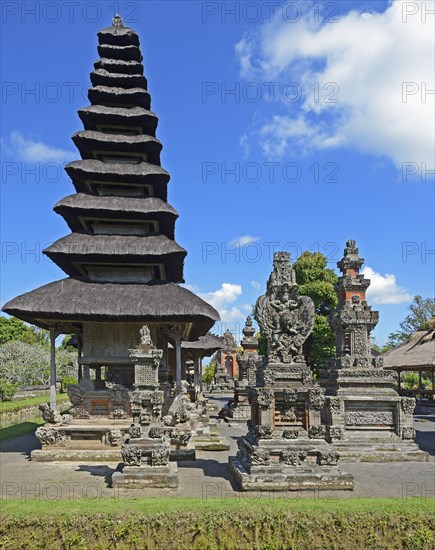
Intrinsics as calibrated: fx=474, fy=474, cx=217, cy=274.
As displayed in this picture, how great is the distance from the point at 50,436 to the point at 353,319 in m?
10.9

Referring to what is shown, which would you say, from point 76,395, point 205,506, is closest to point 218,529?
point 205,506

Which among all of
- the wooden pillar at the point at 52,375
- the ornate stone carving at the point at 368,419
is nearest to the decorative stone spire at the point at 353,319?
the ornate stone carving at the point at 368,419

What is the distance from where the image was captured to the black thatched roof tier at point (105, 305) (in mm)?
15727

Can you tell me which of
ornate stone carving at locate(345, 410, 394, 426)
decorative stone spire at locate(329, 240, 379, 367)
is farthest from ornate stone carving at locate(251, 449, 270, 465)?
decorative stone spire at locate(329, 240, 379, 367)

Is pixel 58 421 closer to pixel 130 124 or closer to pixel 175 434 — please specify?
pixel 175 434

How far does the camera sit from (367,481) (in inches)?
468

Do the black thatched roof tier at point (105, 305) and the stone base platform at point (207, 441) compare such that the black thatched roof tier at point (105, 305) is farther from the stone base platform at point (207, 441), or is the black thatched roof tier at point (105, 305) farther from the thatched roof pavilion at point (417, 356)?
the thatched roof pavilion at point (417, 356)

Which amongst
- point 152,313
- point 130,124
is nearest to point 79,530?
point 152,313

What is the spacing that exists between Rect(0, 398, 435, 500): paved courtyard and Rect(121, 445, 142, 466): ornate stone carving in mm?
681

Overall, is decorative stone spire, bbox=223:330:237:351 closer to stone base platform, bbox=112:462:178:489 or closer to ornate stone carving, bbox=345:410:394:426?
ornate stone carving, bbox=345:410:394:426

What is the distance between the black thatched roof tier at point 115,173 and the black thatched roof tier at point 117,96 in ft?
11.0

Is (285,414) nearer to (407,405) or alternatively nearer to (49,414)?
(407,405)

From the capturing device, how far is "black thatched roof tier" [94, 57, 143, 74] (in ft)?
69.2

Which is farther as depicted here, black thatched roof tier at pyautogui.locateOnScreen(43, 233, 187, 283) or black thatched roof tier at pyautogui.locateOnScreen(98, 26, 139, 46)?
black thatched roof tier at pyautogui.locateOnScreen(98, 26, 139, 46)
